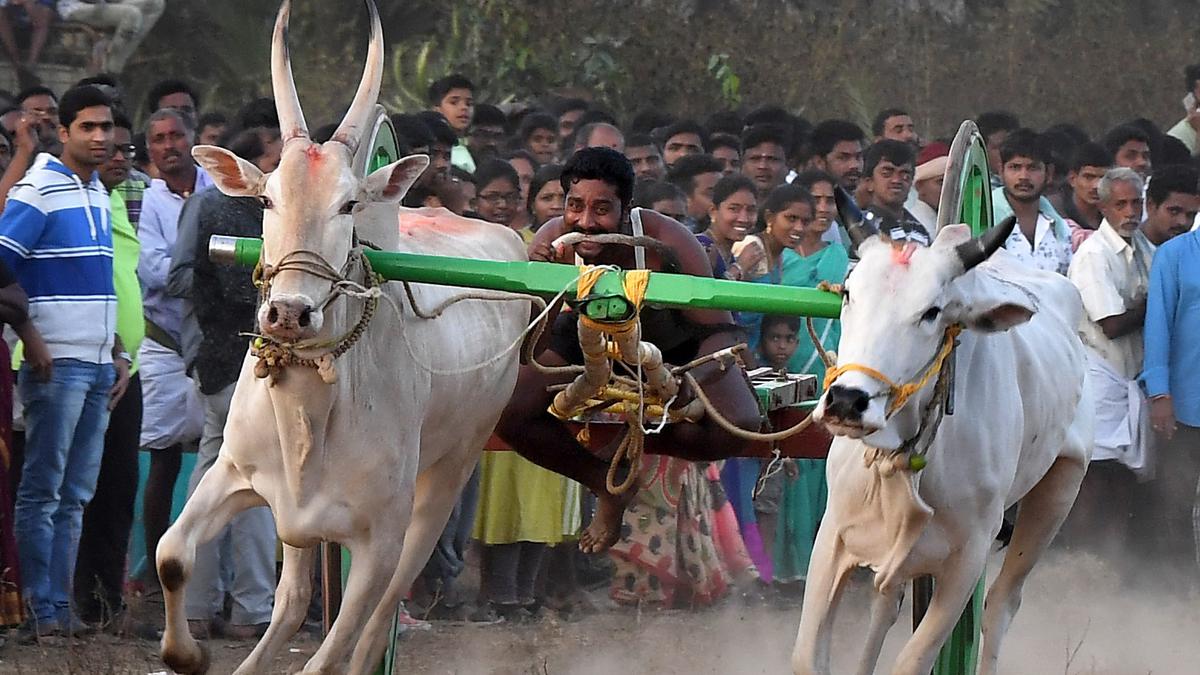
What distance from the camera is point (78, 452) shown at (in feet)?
24.9

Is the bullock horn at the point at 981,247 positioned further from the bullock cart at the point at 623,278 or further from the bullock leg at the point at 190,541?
the bullock leg at the point at 190,541

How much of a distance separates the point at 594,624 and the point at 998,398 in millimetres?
3474

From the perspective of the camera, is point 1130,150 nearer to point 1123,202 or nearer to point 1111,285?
point 1123,202

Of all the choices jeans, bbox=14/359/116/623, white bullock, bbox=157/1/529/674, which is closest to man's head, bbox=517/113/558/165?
jeans, bbox=14/359/116/623

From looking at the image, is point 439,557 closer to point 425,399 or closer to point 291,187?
point 425,399

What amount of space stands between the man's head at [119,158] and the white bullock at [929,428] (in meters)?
3.49

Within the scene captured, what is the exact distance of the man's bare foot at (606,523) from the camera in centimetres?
622

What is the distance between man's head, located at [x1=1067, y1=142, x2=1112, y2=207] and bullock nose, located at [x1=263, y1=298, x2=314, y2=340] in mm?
6780

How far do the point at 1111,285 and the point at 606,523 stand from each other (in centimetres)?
422

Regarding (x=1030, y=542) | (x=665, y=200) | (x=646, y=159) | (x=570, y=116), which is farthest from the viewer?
(x=570, y=116)

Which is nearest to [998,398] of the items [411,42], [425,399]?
[425,399]

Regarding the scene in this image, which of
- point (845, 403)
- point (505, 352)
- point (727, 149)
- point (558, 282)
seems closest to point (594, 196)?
point (505, 352)

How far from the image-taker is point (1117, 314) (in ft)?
31.4

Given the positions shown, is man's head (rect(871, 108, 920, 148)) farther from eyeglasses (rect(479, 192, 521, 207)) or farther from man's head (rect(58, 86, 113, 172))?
man's head (rect(58, 86, 113, 172))
